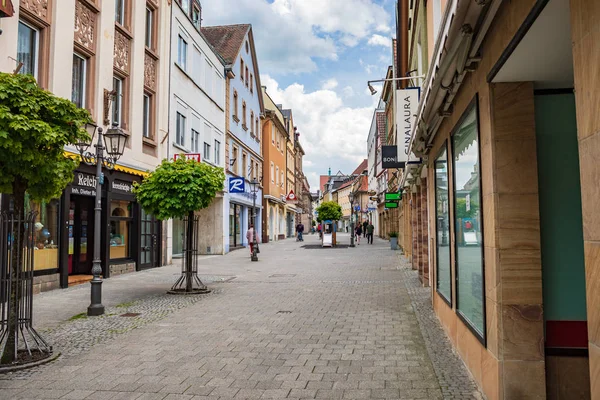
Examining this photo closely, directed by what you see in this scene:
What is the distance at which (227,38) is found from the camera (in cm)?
3050

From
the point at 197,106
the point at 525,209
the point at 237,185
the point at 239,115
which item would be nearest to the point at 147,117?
the point at 197,106

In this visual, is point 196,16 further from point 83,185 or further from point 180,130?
point 83,185

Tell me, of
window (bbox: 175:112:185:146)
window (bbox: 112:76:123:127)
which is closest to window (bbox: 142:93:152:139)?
window (bbox: 112:76:123:127)

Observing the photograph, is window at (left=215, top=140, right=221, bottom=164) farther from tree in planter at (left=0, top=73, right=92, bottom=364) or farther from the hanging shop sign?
tree in planter at (left=0, top=73, right=92, bottom=364)

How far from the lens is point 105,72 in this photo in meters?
14.2

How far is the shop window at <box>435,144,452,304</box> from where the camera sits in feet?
21.0

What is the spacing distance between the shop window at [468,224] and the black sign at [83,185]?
1045 centimetres

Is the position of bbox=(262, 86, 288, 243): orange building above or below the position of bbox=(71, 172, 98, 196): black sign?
above

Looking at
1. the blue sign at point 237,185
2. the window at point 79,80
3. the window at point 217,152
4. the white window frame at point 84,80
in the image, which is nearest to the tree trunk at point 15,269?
the window at point 79,80

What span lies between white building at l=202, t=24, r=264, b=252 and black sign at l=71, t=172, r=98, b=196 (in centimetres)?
1292

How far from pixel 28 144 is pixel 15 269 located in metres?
1.48

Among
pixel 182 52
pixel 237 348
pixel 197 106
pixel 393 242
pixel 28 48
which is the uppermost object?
pixel 182 52

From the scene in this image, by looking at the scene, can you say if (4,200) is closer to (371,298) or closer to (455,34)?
(371,298)

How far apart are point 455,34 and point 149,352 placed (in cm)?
505
